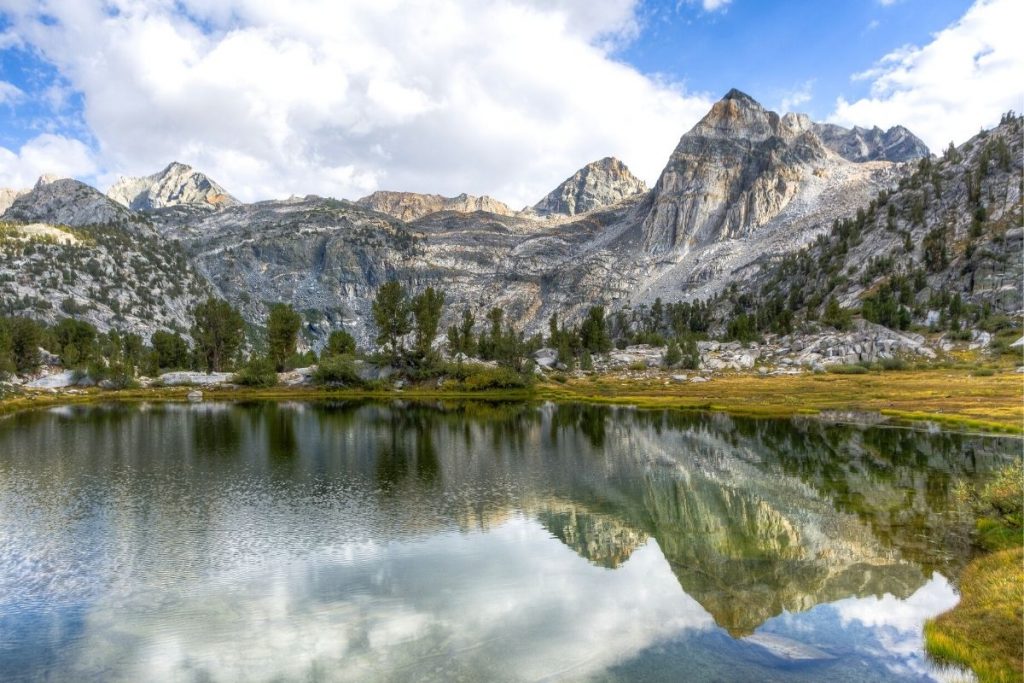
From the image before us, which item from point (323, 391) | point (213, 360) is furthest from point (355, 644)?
point (213, 360)

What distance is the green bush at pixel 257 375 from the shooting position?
134 metres

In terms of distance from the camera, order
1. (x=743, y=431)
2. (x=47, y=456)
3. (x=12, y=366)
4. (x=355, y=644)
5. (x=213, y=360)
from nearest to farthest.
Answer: (x=355, y=644), (x=47, y=456), (x=743, y=431), (x=12, y=366), (x=213, y=360)

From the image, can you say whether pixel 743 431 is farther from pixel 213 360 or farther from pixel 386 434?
pixel 213 360

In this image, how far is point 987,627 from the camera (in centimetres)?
1867

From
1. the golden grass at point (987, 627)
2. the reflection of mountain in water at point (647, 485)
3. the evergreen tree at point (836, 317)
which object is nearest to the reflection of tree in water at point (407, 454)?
the reflection of mountain in water at point (647, 485)

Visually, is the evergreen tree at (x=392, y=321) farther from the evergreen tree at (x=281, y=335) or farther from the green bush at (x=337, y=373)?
the evergreen tree at (x=281, y=335)

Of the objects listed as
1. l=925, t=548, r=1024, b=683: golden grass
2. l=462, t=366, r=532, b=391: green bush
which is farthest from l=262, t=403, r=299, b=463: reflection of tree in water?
l=925, t=548, r=1024, b=683: golden grass

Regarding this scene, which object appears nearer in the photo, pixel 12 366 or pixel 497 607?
pixel 497 607

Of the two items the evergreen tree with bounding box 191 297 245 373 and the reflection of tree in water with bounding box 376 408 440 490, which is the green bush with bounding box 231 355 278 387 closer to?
the evergreen tree with bounding box 191 297 245 373

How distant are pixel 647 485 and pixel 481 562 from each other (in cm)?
1900

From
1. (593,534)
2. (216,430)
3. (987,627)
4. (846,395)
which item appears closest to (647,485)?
(593,534)

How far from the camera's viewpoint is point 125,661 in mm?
18188

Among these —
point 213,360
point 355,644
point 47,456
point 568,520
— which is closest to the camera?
point 355,644

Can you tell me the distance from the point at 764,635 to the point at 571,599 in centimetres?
689
